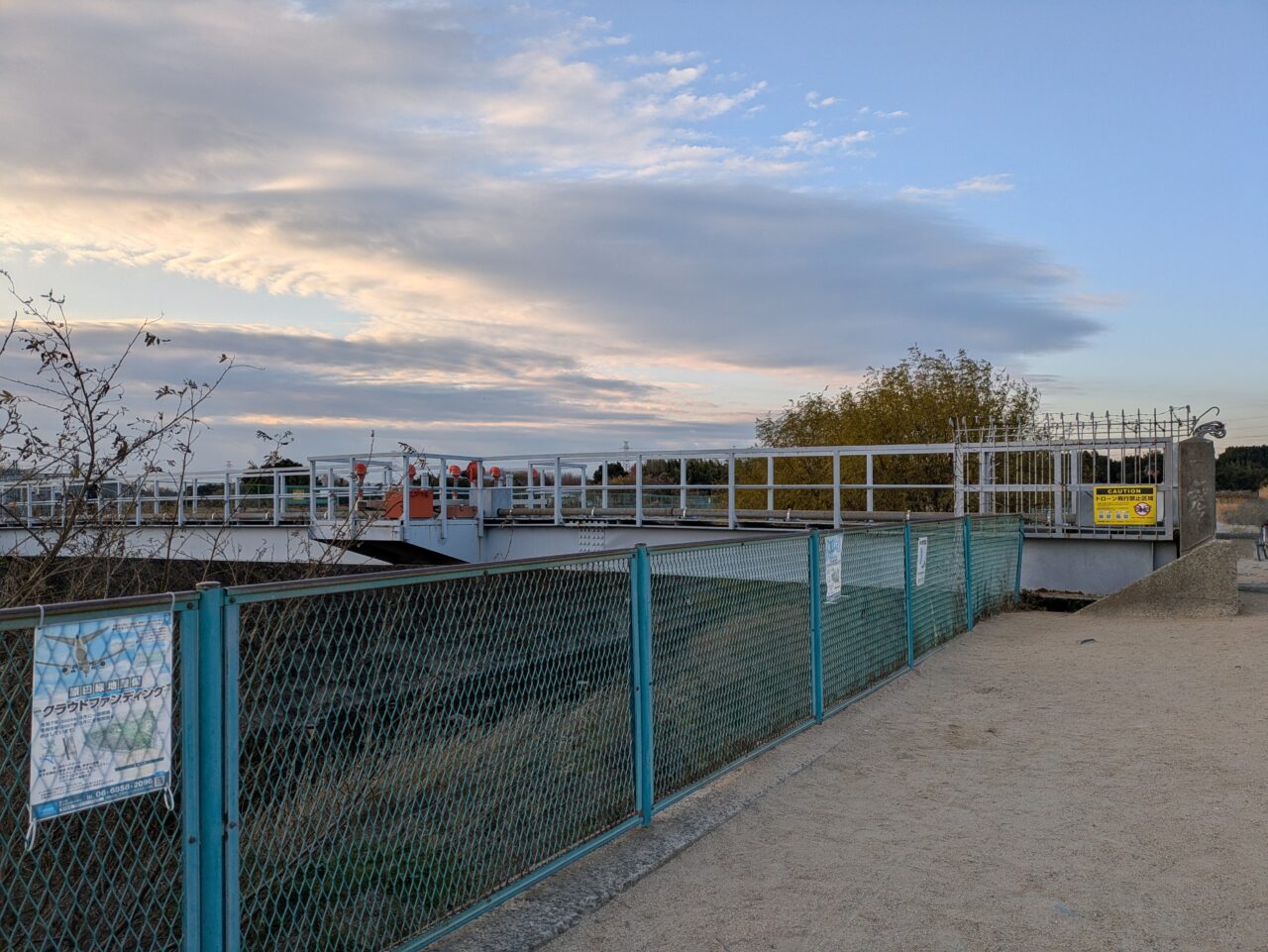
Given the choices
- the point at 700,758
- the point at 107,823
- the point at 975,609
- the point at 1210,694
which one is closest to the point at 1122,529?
the point at 975,609

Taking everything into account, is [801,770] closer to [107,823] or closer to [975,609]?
[107,823]

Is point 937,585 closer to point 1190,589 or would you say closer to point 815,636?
point 815,636

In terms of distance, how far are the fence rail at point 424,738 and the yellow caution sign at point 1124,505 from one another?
1029 centimetres

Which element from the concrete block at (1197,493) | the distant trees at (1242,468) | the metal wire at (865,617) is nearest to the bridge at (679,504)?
the concrete block at (1197,493)

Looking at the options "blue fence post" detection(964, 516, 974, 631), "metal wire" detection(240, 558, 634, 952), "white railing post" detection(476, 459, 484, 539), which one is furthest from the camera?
"white railing post" detection(476, 459, 484, 539)

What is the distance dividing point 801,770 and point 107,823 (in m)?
4.40

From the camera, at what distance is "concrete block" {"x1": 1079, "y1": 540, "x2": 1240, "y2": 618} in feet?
46.0

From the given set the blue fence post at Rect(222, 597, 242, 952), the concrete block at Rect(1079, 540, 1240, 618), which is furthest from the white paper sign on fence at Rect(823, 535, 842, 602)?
the concrete block at Rect(1079, 540, 1240, 618)

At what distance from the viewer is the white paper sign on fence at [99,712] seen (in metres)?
2.89

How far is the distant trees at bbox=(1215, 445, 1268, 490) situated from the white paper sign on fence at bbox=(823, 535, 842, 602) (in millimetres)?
67000

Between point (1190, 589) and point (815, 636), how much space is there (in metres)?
8.63

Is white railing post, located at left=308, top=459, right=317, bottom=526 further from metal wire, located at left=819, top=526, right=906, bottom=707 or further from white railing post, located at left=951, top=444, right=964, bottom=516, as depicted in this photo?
metal wire, located at left=819, top=526, right=906, bottom=707

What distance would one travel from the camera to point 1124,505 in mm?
16172

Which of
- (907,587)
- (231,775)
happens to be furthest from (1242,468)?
(231,775)
